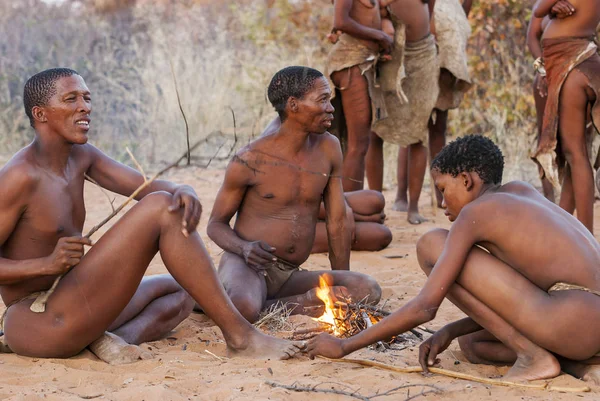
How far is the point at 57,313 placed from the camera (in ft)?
10.9

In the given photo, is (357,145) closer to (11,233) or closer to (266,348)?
(266,348)

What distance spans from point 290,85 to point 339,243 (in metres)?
0.94

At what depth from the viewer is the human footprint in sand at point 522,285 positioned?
10.0 ft

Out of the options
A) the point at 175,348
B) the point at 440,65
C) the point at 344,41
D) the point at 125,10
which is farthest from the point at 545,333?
the point at 125,10

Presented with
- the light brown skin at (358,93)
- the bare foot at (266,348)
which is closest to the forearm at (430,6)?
the light brown skin at (358,93)

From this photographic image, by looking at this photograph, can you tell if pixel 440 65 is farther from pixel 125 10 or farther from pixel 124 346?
pixel 125 10

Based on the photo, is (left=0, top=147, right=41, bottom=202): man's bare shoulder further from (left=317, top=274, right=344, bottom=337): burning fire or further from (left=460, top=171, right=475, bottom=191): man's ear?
(left=460, top=171, right=475, bottom=191): man's ear

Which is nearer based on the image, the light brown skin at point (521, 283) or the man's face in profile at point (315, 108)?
the light brown skin at point (521, 283)

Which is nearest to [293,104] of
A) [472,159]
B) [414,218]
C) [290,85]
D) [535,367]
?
[290,85]

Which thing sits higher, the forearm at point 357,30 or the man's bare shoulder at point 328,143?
the forearm at point 357,30

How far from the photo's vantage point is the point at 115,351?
3496 mm

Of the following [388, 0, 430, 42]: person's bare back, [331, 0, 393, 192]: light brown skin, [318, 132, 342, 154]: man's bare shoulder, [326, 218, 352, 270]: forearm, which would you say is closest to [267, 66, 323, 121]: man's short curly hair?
[318, 132, 342, 154]: man's bare shoulder

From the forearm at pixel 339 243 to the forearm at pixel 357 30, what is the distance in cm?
218

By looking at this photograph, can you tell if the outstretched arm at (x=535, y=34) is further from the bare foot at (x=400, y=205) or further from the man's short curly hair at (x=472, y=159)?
the man's short curly hair at (x=472, y=159)
